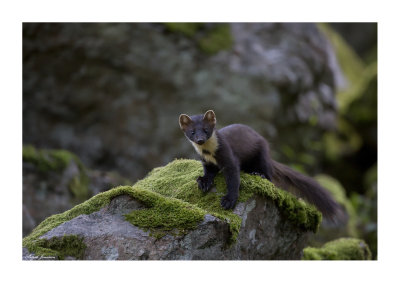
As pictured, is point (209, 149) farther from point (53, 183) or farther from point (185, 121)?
point (53, 183)

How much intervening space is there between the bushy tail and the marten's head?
97 centimetres

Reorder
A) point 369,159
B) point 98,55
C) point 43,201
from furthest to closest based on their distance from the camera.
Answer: point 369,159
point 98,55
point 43,201

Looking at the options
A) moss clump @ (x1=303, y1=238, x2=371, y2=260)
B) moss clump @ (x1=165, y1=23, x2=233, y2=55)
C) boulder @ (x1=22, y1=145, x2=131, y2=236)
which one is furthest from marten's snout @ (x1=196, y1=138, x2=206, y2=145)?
moss clump @ (x1=165, y1=23, x2=233, y2=55)

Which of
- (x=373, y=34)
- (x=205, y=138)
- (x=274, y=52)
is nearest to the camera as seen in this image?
(x=205, y=138)

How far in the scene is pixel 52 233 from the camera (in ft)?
10.8

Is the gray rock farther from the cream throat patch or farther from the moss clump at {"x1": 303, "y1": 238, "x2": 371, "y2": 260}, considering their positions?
the moss clump at {"x1": 303, "y1": 238, "x2": 371, "y2": 260}

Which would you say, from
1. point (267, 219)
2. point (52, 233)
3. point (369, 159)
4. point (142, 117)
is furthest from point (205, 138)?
point (369, 159)

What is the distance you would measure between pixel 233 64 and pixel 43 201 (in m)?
4.63

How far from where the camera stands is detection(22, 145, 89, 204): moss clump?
6.20m

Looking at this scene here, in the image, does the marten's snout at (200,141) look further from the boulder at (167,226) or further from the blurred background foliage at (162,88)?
the blurred background foliage at (162,88)

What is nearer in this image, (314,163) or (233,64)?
(233,64)

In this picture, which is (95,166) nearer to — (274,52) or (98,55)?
(98,55)

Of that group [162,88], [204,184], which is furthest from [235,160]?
[162,88]

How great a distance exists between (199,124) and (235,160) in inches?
18.4
